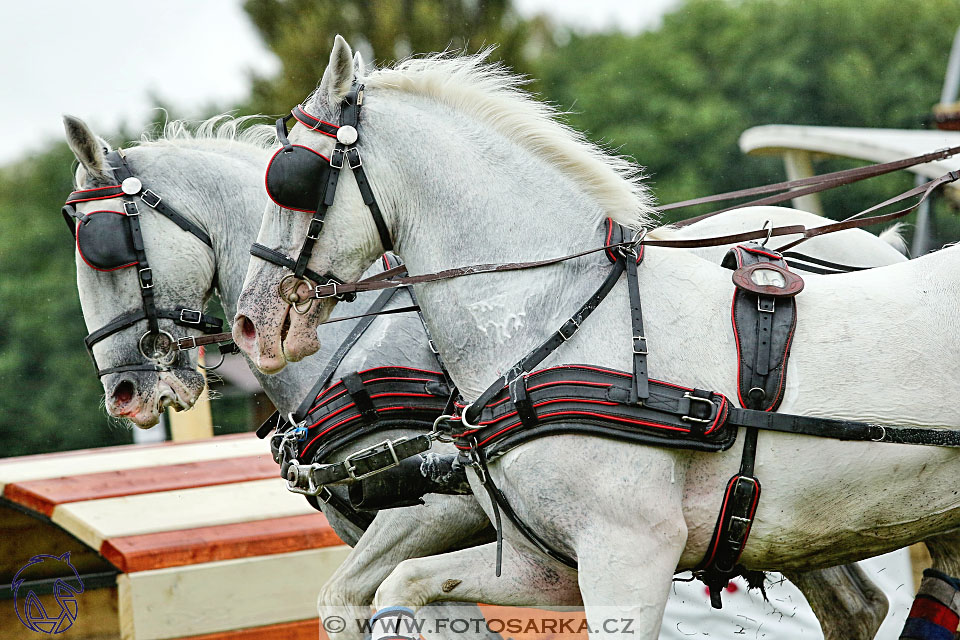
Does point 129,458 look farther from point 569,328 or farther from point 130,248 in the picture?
point 569,328

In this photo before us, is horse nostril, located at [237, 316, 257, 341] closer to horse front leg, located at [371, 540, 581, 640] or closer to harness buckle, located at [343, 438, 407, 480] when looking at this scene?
harness buckle, located at [343, 438, 407, 480]

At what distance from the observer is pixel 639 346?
269 cm

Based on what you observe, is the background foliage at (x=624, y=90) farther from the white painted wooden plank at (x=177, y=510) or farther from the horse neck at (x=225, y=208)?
the horse neck at (x=225, y=208)

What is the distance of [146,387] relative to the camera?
3771 millimetres

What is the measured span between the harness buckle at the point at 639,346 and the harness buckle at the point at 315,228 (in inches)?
35.4

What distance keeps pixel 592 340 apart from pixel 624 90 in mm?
25572

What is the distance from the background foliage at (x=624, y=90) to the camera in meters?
19.6

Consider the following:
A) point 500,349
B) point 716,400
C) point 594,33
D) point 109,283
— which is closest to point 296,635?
point 109,283

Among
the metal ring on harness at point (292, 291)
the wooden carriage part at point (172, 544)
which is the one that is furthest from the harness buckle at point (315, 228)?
the wooden carriage part at point (172, 544)

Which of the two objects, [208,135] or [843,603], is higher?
[208,135]

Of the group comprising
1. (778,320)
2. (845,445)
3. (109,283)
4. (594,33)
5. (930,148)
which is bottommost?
(845,445)

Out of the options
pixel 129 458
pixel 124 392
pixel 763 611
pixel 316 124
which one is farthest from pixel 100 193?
pixel 763 611

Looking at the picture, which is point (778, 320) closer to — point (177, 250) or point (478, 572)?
point (478, 572)

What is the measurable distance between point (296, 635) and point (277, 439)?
126 centimetres
